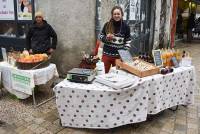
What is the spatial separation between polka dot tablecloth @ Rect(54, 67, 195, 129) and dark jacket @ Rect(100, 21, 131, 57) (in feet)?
3.27

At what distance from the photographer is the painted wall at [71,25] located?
630 cm

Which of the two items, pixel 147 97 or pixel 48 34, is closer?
pixel 147 97

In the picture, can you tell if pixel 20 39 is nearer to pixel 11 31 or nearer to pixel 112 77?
pixel 11 31

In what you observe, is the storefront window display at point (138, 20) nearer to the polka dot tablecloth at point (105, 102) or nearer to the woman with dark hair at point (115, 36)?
the woman with dark hair at point (115, 36)

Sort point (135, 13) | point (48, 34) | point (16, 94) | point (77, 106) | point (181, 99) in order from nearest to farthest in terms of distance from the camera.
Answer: point (77, 106) → point (181, 99) → point (16, 94) → point (48, 34) → point (135, 13)

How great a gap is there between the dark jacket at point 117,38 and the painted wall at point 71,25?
127 centimetres

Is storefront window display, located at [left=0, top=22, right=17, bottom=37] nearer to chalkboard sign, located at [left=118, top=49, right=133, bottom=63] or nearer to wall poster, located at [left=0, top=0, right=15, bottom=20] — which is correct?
wall poster, located at [left=0, top=0, right=15, bottom=20]

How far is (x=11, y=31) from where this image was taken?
26.4 feet

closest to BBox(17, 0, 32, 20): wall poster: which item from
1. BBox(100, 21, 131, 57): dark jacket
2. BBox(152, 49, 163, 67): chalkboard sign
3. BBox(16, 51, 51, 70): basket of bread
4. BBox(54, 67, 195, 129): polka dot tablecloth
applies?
BBox(16, 51, 51, 70): basket of bread

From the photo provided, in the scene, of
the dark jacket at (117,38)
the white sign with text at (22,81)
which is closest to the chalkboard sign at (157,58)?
the dark jacket at (117,38)

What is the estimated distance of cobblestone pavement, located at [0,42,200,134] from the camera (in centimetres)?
434

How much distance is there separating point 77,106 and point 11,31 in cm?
486

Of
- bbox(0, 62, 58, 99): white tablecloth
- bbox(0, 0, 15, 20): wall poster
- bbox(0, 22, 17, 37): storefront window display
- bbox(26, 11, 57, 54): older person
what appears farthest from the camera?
bbox(0, 22, 17, 37): storefront window display

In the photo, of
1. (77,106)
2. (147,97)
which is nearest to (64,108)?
(77,106)
